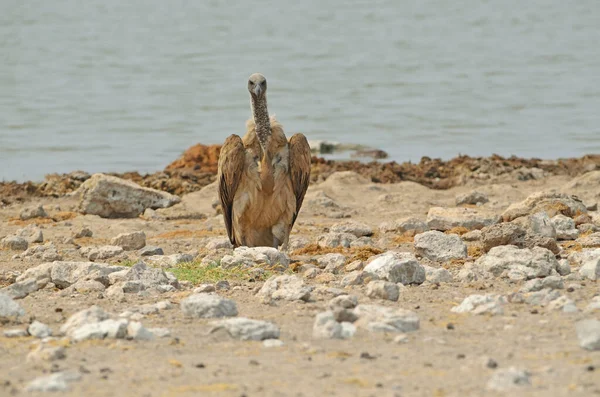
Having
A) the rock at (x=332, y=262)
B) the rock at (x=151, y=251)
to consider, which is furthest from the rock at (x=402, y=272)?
the rock at (x=151, y=251)

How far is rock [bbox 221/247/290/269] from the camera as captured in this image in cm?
777

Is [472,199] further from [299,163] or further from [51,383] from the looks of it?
[51,383]

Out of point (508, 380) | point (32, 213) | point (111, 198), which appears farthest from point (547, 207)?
point (508, 380)

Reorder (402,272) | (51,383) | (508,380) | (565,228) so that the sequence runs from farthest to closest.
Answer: (565,228) → (402,272) → (51,383) → (508,380)

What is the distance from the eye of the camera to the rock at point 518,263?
6914mm

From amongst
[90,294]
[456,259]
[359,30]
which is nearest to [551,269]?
[456,259]

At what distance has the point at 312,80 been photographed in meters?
28.1

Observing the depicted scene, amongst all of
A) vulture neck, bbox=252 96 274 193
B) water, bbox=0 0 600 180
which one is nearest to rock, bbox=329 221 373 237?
vulture neck, bbox=252 96 274 193

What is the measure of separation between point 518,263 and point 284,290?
5.37 ft

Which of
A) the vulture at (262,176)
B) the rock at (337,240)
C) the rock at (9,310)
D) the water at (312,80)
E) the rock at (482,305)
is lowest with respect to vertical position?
the rock at (337,240)

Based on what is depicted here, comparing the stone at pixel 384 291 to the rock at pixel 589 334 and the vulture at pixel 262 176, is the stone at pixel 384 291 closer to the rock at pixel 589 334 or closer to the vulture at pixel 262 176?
the rock at pixel 589 334

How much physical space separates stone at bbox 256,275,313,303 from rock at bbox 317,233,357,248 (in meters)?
2.70

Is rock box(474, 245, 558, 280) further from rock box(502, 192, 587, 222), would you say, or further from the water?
the water

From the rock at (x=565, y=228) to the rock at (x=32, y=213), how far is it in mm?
5637
